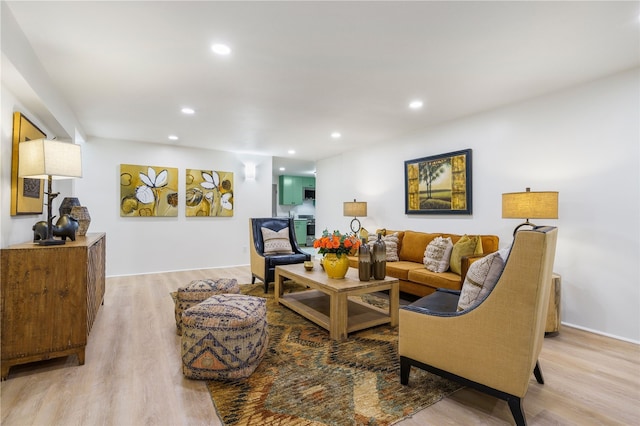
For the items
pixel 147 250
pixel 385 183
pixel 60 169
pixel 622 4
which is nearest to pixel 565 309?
pixel 622 4

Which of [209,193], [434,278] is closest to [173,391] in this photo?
[434,278]

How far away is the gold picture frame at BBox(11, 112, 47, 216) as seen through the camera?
2375 mm

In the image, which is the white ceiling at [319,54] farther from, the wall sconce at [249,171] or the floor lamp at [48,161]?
the wall sconce at [249,171]

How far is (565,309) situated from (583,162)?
148cm

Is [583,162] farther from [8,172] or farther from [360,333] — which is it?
[8,172]

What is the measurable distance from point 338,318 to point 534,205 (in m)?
2.03

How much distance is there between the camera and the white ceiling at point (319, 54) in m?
1.96

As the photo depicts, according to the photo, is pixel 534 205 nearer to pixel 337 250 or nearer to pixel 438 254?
pixel 438 254

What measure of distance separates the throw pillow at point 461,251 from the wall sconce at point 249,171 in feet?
14.2

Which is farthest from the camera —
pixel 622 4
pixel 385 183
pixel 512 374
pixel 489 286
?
pixel 385 183

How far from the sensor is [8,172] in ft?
7.65

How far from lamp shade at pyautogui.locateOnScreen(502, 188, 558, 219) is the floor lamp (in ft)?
12.4

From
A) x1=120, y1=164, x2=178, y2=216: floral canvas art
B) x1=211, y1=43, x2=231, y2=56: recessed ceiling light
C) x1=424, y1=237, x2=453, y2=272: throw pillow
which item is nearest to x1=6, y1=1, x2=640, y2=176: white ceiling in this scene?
x1=211, y1=43, x2=231, y2=56: recessed ceiling light

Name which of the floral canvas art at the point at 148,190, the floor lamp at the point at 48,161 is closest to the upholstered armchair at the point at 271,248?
the floral canvas art at the point at 148,190
